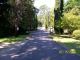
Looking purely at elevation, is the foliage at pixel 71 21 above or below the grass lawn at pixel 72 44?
above

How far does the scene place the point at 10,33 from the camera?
52625 mm

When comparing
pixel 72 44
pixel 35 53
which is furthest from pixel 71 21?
pixel 35 53

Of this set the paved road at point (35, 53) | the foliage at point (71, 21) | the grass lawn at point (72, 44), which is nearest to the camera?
the paved road at point (35, 53)

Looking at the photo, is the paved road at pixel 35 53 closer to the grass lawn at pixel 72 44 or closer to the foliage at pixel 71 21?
the grass lawn at pixel 72 44

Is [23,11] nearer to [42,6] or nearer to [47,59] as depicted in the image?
[47,59]

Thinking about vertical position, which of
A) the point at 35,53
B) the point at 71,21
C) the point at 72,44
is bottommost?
the point at 72,44

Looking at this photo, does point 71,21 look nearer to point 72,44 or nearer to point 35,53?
point 72,44

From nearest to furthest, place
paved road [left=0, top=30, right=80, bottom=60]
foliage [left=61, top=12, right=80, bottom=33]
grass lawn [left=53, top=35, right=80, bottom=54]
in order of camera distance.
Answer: paved road [left=0, top=30, right=80, bottom=60], grass lawn [left=53, top=35, right=80, bottom=54], foliage [left=61, top=12, right=80, bottom=33]

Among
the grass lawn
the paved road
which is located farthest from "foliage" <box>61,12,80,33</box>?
the paved road

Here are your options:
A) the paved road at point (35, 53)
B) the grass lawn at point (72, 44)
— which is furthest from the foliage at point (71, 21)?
the paved road at point (35, 53)

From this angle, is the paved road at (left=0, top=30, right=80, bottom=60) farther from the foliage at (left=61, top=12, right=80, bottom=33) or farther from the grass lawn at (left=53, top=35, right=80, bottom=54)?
the foliage at (left=61, top=12, right=80, bottom=33)

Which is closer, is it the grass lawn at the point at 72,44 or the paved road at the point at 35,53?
the paved road at the point at 35,53

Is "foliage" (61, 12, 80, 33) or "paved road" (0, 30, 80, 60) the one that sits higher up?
"foliage" (61, 12, 80, 33)

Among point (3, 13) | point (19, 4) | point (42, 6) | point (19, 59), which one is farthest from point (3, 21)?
point (42, 6)
